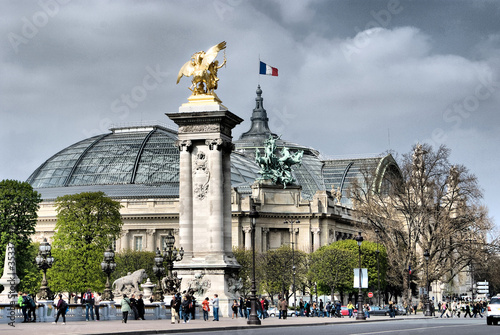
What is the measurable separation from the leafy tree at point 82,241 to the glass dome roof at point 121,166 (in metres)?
47.1

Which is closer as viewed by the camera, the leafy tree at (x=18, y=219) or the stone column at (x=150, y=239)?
the leafy tree at (x=18, y=219)

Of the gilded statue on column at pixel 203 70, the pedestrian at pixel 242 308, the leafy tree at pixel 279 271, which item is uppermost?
the gilded statue on column at pixel 203 70

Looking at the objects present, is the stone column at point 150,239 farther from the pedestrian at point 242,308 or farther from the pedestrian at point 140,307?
the pedestrian at point 140,307

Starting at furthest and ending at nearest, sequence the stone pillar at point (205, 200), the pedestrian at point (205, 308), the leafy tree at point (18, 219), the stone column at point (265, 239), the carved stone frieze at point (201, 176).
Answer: the stone column at point (265, 239) → the leafy tree at point (18, 219) → the carved stone frieze at point (201, 176) → the stone pillar at point (205, 200) → the pedestrian at point (205, 308)

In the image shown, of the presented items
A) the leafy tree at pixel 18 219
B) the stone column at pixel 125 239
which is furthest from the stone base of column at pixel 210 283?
the stone column at pixel 125 239

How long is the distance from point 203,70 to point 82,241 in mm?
33536

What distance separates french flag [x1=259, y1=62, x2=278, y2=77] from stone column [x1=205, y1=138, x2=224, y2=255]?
2251 cm

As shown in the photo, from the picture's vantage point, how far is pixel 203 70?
54250 mm

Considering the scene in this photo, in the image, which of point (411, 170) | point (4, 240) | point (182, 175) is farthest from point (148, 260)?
point (182, 175)

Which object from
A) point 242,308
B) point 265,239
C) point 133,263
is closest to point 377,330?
point 242,308

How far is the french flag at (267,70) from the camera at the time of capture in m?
74.7

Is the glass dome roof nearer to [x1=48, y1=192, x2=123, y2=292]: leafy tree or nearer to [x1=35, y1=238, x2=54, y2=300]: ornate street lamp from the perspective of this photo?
[x1=48, y1=192, x2=123, y2=292]: leafy tree

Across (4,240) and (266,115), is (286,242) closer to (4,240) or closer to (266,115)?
(4,240)

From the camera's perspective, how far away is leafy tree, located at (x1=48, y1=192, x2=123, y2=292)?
261ft
